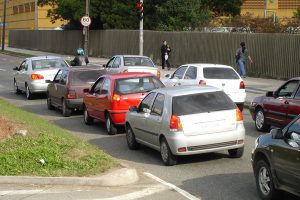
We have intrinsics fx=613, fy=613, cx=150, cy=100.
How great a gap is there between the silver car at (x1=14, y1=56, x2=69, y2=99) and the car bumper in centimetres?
1381

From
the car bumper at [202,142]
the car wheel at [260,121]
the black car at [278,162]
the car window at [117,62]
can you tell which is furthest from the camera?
the car window at [117,62]

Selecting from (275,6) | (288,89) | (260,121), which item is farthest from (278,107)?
(275,6)

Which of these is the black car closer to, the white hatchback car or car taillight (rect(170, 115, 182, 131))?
car taillight (rect(170, 115, 182, 131))

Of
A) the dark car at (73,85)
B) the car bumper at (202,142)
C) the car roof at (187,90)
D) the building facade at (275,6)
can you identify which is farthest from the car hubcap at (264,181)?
the building facade at (275,6)

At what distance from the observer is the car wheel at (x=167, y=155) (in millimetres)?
11078

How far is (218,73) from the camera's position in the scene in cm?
1861

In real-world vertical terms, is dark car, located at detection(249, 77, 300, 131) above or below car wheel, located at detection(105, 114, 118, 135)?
above

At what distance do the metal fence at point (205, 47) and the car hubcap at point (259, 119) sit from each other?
13.6 metres

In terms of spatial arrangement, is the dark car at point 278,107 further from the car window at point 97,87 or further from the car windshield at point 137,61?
the car windshield at point 137,61

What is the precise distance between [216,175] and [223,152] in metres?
2.08

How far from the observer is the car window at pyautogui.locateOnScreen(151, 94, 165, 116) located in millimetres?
11656

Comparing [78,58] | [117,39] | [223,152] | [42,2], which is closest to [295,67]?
[78,58]

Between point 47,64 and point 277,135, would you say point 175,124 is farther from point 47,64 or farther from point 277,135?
point 47,64

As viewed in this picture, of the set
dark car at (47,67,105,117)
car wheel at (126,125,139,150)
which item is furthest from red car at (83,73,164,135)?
dark car at (47,67,105,117)
